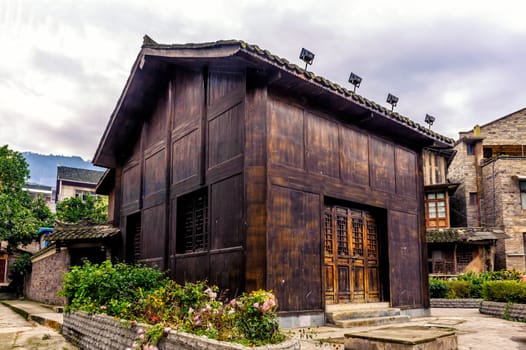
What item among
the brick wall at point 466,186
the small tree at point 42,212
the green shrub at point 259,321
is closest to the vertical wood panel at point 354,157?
the green shrub at point 259,321

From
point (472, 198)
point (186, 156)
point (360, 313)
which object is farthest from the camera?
point (472, 198)

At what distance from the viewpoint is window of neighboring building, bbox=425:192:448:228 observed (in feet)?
87.1

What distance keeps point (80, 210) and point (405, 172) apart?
24.6 m

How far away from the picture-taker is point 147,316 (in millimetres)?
7234

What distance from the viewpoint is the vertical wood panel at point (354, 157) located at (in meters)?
10.2

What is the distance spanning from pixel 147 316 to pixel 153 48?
19.2ft

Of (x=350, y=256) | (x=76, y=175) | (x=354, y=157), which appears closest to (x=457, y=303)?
(x=350, y=256)

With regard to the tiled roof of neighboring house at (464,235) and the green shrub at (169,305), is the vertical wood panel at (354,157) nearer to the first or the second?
the green shrub at (169,305)

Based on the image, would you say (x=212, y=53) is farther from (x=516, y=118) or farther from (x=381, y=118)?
(x=516, y=118)

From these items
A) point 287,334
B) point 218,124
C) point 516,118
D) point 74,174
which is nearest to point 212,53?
point 218,124

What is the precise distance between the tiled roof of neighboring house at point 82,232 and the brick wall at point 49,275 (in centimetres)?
130

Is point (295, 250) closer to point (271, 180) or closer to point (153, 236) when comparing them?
point (271, 180)

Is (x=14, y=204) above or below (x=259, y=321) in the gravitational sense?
above

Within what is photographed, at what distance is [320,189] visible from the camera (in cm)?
945
